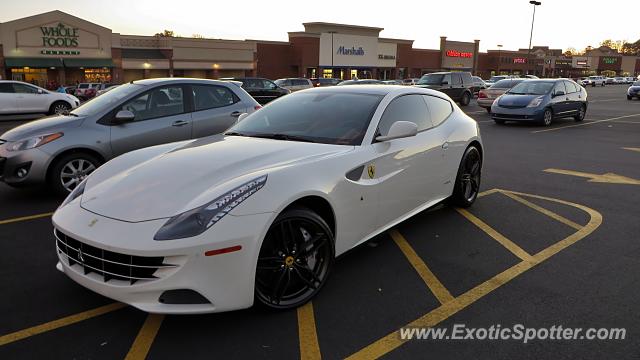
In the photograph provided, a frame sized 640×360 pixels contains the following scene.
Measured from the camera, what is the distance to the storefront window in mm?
45688

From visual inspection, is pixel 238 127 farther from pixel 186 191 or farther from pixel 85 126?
pixel 85 126

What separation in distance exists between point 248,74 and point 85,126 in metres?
50.3

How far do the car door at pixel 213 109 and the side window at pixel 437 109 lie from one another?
328 centimetres

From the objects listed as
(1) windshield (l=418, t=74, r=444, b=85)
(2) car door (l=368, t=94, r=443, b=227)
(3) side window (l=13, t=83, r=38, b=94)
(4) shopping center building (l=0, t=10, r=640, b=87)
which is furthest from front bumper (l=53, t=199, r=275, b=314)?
(4) shopping center building (l=0, t=10, r=640, b=87)

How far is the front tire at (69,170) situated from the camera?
5.99 meters

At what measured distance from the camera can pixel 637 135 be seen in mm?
13734

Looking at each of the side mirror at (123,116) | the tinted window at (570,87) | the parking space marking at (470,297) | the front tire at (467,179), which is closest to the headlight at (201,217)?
the parking space marking at (470,297)

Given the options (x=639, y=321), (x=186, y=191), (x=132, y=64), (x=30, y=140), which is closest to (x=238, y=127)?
(x=186, y=191)

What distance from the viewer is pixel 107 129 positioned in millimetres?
6270

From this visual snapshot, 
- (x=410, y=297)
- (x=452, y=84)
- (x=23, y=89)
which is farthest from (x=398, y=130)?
(x=452, y=84)

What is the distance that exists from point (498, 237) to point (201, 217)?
3319mm

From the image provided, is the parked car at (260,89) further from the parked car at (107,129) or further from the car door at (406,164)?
the car door at (406,164)

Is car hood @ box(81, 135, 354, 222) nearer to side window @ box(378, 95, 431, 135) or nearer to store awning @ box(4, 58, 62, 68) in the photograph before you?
side window @ box(378, 95, 431, 135)

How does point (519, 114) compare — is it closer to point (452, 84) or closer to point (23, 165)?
point (452, 84)
